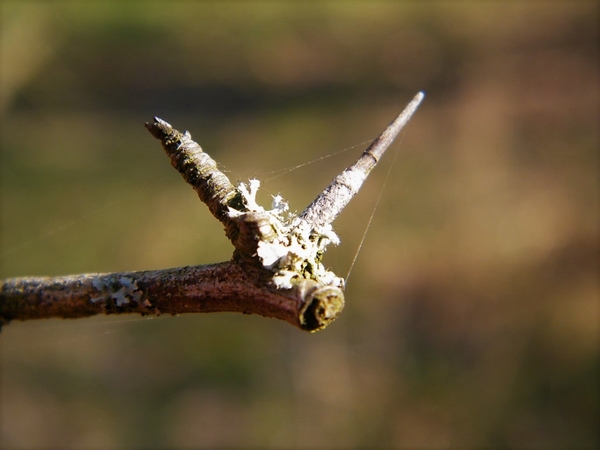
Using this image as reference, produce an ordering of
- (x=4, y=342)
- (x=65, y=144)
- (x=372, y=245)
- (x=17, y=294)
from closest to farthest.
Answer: (x=17, y=294)
(x=4, y=342)
(x=372, y=245)
(x=65, y=144)

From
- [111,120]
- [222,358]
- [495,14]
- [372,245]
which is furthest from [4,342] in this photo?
[495,14]

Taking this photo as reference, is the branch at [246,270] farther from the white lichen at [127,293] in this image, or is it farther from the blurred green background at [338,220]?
the blurred green background at [338,220]

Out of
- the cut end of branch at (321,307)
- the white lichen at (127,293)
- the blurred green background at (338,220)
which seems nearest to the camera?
the cut end of branch at (321,307)

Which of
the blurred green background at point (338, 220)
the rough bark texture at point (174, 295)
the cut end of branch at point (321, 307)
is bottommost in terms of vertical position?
the cut end of branch at point (321, 307)

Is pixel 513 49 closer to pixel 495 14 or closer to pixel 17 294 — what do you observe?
pixel 495 14

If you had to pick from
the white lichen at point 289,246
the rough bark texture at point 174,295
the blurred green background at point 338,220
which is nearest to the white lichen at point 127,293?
the rough bark texture at point 174,295
